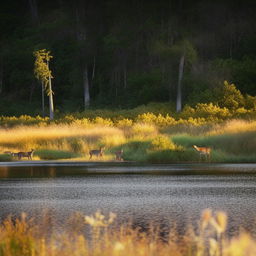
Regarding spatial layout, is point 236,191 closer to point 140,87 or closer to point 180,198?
point 180,198

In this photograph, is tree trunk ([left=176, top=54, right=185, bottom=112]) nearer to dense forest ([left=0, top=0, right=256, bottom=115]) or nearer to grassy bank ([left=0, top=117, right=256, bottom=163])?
dense forest ([left=0, top=0, right=256, bottom=115])

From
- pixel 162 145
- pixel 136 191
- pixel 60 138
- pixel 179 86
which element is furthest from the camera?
pixel 179 86

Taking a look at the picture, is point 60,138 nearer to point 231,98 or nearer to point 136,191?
point 136,191

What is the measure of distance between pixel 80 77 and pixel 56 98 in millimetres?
4229

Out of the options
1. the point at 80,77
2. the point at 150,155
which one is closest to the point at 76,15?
the point at 80,77

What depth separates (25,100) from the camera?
7194cm

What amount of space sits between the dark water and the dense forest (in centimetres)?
3532

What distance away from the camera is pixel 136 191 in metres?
18.3

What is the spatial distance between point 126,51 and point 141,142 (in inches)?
1530

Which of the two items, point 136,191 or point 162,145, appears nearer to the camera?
point 136,191

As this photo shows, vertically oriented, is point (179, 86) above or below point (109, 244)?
above

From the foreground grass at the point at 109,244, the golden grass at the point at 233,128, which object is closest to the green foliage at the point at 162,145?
the golden grass at the point at 233,128

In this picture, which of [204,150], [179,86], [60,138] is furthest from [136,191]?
[179,86]

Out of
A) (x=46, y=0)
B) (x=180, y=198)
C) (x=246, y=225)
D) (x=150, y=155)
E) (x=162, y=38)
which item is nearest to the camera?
(x=246, y=225)
